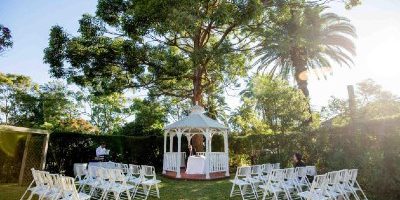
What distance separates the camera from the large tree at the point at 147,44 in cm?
1374

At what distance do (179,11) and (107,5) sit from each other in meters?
5.26

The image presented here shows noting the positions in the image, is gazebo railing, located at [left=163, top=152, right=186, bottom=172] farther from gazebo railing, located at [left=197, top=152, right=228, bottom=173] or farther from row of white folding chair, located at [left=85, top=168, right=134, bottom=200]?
row of white folding chair, located at [left=85, top=168, right=134, bottom=200]

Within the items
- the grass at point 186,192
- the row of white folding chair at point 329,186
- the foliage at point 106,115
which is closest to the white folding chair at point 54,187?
the grass at point 186,192

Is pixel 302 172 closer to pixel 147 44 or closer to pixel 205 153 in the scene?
pixel 205 153

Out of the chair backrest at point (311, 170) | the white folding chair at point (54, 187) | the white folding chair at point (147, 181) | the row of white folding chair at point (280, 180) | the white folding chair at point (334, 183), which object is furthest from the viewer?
the chair backrest at point (311, 170)

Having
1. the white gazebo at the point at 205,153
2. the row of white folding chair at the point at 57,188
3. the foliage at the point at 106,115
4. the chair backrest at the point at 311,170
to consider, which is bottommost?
the row of white folding chair at the point at 57,188

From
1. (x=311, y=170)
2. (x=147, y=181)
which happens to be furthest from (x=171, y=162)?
(x=311, y=170)

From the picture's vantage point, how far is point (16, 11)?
387 inches

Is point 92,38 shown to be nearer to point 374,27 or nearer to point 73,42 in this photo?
point 73,42

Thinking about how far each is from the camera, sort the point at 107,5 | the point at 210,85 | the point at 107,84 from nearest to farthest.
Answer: the point at 107,5
the point at 107,84
the point at 210,85

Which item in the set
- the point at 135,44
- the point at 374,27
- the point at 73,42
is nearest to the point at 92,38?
the point at 73,42

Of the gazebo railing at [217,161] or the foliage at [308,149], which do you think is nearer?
the foliage at [308,149]

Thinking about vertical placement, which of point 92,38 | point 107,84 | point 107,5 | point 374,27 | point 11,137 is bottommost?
point 11,137

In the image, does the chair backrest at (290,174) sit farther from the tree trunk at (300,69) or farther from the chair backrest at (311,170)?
the tree trunk at (300,69)
